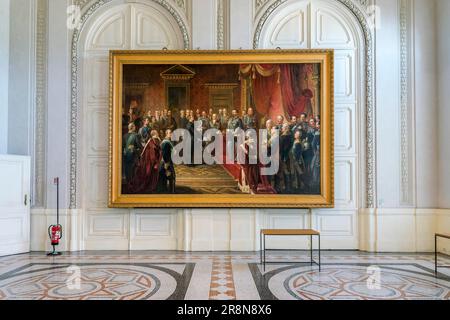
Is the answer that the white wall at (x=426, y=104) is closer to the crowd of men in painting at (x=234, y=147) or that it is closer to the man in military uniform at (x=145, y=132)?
the crowd of men in painting at (x=234, y=147)

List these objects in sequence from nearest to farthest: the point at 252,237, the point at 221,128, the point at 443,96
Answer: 1. the point at 443,96
2. the point at 252,237
3. the point at 221,128

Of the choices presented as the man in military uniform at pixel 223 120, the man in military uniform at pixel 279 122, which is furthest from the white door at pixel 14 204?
the man in military uniform at pixel 279 122

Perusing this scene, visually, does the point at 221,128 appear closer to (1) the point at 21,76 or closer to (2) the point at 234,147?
(2) the point at 234,147

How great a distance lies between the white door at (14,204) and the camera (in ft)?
26.1

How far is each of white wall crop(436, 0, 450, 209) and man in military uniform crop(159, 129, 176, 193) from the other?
19.8 ft

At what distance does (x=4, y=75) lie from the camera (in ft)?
27.9

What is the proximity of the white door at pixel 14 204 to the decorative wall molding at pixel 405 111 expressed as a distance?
856 centimetres

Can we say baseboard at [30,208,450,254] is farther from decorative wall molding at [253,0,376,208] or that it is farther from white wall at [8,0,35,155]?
white wall at [8,0,35,155]

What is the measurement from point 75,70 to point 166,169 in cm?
319

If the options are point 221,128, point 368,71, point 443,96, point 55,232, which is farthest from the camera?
point 368,71

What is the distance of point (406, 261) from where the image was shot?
7.25 meters

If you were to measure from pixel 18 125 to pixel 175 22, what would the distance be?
438cm

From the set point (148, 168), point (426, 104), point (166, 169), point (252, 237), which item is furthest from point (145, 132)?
point (426, 104)

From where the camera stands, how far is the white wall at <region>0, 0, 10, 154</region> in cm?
842
